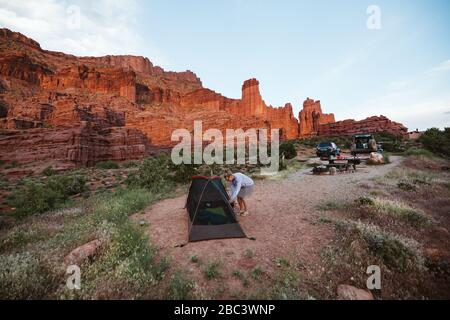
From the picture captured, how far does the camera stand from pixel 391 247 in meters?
4.74

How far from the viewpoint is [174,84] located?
12694 centimetres

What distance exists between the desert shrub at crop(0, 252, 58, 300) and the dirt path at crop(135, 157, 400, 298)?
7.75 feet

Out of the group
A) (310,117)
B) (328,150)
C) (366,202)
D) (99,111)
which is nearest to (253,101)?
(310,117)

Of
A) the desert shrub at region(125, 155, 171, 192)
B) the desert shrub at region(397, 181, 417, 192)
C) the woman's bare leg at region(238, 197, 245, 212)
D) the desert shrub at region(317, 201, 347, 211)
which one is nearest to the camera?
the woman's bare leg at region(238, 197, 245, 212)

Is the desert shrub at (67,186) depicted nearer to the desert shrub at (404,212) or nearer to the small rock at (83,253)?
the small rock at (83,253)

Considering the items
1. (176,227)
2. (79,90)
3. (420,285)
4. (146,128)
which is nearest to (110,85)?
(79,90)

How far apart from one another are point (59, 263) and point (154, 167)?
1108cm

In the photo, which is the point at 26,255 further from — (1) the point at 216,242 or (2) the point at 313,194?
(2) the point at 313,194

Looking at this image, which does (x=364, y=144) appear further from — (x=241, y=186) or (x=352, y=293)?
(x=352, y=293)

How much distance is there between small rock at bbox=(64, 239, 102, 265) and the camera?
180 inches

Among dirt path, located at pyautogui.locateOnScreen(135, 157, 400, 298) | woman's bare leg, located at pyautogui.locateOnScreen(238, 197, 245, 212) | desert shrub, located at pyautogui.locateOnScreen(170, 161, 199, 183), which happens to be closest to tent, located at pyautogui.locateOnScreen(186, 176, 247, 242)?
dirt path, located at pyautogui.locateOnScreen(135, 157, 400, 298)

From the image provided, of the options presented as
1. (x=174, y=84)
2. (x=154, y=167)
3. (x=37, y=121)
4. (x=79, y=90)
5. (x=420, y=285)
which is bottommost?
(x=420, y=285)
